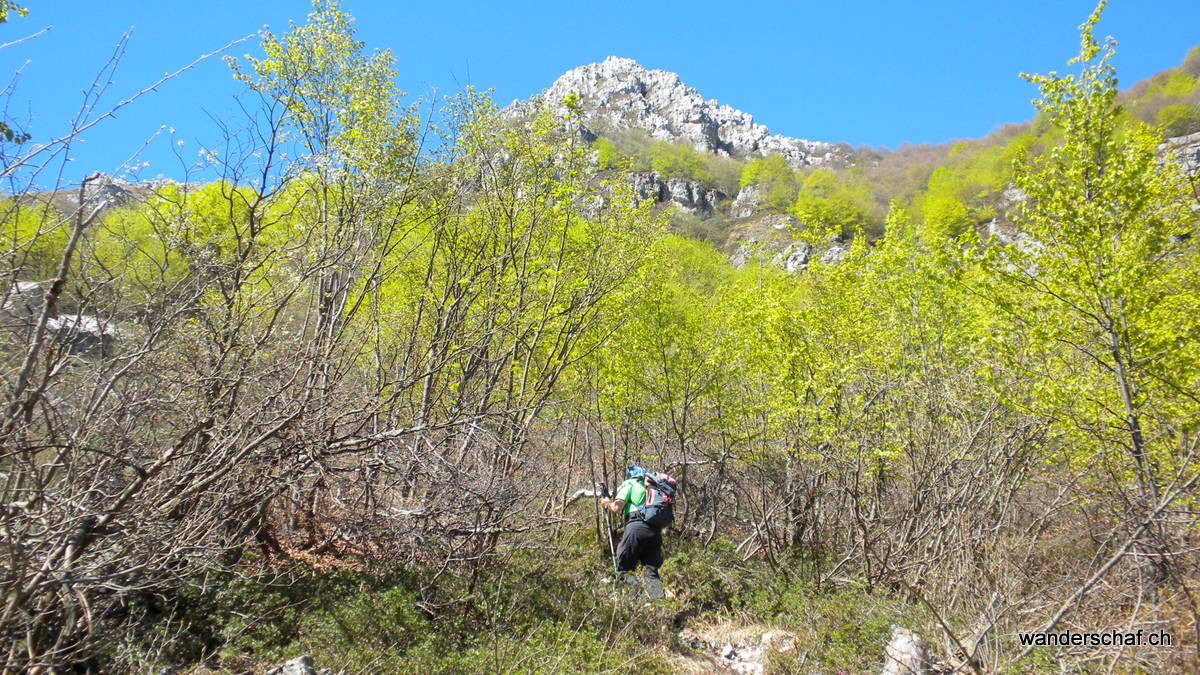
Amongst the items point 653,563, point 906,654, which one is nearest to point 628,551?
point 653,563

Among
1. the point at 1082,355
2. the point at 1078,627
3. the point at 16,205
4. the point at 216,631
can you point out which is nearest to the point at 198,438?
the point at 216,631

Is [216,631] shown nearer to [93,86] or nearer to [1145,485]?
[93,86]

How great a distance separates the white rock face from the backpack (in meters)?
105

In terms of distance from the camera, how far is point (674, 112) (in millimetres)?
121625

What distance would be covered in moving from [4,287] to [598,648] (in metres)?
4.48

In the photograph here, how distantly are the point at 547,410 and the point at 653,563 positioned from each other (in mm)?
2726

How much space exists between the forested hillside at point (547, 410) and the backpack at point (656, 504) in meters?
0.94

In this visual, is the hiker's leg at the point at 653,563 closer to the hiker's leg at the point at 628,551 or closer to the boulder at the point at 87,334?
the hiker's leg at the point at 628,551

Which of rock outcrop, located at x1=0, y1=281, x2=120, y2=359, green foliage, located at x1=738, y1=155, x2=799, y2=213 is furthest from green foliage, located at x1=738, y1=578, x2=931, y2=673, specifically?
green foliage, located at x1=738, y1=155, x2=799, y2=213

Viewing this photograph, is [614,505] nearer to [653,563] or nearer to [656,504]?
[656,504]

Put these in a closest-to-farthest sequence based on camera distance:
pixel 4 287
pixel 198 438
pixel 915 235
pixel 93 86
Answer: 1. pixel 93 86
2. pixel 4 287
3. pixel 198 438
4. pixel 915 235

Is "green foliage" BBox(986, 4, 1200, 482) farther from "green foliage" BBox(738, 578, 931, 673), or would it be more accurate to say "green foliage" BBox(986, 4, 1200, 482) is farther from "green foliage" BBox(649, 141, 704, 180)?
"green foliage" BBox(649, 141, 704, 180)

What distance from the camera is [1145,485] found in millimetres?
5078

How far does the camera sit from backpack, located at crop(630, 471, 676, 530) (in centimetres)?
673
